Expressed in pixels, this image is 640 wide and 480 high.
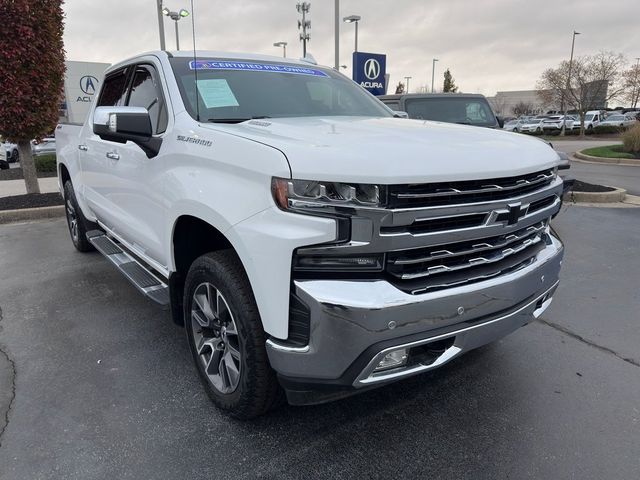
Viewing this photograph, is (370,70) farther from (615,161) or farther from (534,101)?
(534,101)

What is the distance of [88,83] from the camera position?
698 inches

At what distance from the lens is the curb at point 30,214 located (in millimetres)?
8188

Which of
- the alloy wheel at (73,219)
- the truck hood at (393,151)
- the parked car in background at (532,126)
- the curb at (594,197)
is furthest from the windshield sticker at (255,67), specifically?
the parked car in background at (532,126)

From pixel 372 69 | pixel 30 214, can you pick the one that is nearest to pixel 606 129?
pixel 372 69

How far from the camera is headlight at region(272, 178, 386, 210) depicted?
203 centimetres

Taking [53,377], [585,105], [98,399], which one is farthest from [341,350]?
[585,105]

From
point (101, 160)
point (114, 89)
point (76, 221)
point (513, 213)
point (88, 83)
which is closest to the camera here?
point (513, 213)

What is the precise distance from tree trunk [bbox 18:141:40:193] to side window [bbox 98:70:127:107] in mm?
5733

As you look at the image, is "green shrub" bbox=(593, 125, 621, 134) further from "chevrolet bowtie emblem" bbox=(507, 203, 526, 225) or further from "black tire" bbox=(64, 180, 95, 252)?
"chevrolet bowtie emblem" bbox=(507, 203, 526, 225)

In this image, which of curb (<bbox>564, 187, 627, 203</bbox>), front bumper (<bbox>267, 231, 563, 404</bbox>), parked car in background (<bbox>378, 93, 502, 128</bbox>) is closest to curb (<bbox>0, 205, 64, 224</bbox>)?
parked car in background (<bbox>378, 93, 502, 128</bbox>)

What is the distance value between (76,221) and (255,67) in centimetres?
349

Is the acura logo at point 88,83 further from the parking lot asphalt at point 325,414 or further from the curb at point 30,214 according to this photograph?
the parking lot asphalt at point 325,414

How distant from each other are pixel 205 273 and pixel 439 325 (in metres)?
1.20

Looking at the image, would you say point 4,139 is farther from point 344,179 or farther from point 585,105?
point 585,105
